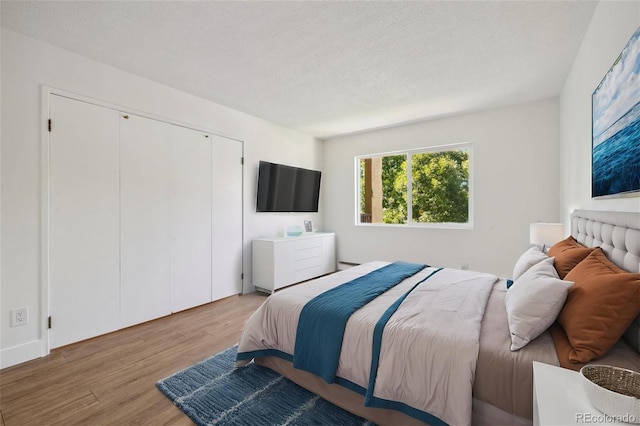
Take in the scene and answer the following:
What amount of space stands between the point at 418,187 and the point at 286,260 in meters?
2.37

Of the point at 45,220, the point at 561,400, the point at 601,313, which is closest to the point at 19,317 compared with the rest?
the point at 45,220

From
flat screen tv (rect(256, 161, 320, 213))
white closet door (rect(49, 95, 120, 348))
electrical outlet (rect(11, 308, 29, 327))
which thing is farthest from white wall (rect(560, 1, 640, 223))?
electrical outlet (rect(11, 308, 29, 327))

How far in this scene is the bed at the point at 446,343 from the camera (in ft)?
4.10

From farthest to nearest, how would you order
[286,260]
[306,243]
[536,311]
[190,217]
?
[306,243], [286,260], [190,217], [536,311]

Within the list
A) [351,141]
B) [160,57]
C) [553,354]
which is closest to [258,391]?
[553,354]

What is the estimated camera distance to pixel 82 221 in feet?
8.64

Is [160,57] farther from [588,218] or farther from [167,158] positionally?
[588,218]

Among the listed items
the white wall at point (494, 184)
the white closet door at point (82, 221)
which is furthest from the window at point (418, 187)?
the white closet door at point (82, 221)

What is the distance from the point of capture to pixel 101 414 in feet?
5.65

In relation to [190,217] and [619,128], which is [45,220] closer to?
[190,217]

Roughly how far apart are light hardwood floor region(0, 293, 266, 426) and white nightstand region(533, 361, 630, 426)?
1.75 meters

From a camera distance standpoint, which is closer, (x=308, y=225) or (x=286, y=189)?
(x=286, y=189)

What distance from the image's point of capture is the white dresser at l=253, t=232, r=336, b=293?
4009mm

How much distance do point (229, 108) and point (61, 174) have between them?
2034 mm
